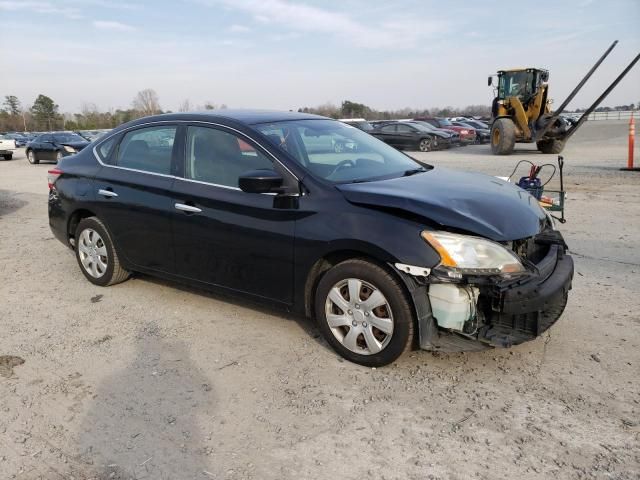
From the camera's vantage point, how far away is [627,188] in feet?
34.3

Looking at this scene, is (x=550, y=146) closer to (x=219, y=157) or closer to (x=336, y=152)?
(x=336, y=152)

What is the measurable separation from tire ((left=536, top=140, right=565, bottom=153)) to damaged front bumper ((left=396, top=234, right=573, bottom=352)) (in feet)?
58.2

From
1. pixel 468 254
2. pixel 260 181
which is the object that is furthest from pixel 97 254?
pixel 468 254

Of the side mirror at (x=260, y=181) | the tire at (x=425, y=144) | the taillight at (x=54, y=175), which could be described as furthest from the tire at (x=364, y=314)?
the tire at (x=425, y=144)

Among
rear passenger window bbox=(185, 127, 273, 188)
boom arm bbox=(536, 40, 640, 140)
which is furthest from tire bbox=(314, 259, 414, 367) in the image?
boom arm bbox=(536, 40, 640, 140)

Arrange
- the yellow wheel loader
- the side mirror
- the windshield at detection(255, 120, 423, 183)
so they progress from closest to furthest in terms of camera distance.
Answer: the side mirror, the windshield at detection(255, 120, 423, 183), the yellow wheel loader

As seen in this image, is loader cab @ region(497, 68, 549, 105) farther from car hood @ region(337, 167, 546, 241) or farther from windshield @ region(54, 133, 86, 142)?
windshield @ region(54, 133, 86, 142)

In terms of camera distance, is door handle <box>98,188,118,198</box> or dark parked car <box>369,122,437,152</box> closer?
door handle <box>98,188,118,198</box>

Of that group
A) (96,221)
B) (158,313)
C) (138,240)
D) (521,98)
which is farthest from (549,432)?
(521,98)

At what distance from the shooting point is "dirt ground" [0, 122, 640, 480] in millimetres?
2564

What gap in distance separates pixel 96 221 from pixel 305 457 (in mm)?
3379

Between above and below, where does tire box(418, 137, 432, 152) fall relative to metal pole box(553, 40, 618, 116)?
below

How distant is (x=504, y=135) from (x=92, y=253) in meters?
17.0

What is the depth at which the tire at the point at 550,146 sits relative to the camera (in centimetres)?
1923
